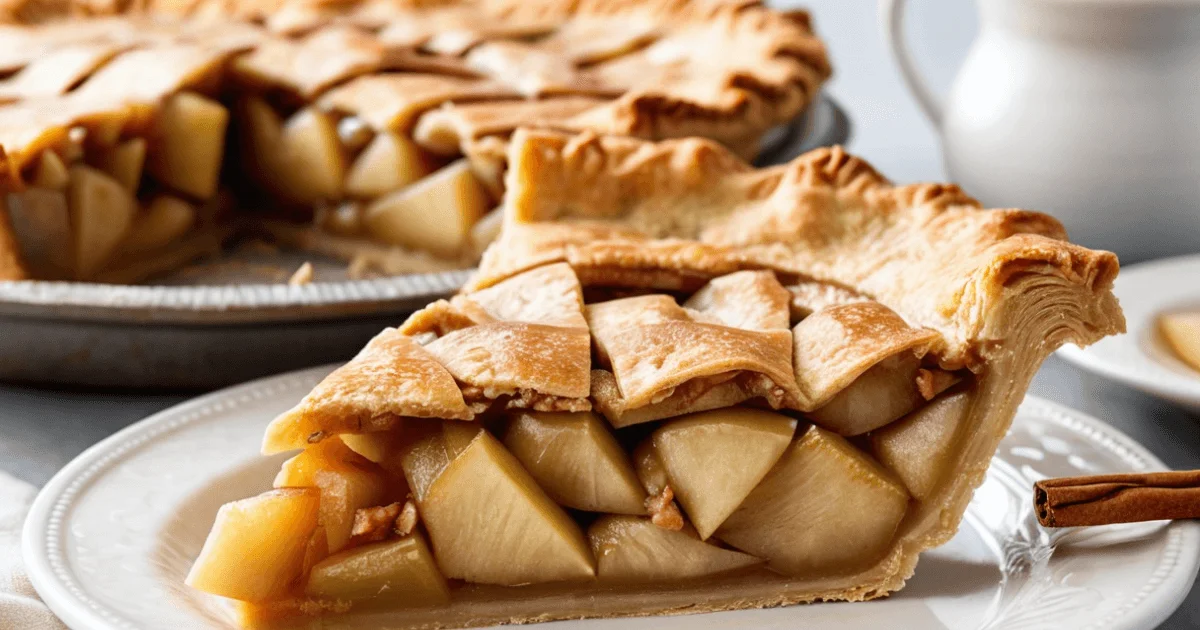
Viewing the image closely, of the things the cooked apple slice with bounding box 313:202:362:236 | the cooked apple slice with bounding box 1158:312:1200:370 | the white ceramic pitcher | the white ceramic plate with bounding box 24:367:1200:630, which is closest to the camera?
the white ceramic plate with bounding box 24:367:1200:630

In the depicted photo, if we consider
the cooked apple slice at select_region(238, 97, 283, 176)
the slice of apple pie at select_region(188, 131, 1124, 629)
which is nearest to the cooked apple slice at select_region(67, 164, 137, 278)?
the cooked apple slice at select_region(238, 97, 283, 176)

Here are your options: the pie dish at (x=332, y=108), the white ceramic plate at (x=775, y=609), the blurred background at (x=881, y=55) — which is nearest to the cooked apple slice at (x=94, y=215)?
the pie dish at (x=332, y=108)

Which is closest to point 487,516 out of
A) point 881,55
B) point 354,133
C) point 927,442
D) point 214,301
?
point 927,442

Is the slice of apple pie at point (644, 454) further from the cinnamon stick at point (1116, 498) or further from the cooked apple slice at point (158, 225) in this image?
the cooked apple slice at point (158, 225)

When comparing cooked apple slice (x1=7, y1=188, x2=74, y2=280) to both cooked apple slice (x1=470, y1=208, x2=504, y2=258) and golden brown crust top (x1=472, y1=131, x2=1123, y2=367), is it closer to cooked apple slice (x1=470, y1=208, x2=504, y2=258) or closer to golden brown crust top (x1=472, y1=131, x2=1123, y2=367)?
cooked apple slice (x1=470, y1=208, x2=504, y2=258)

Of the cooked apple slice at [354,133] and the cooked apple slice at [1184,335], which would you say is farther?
the cooked apple slice at [354,133]

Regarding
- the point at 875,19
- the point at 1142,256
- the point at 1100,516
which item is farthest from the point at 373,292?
the point at 875,19
